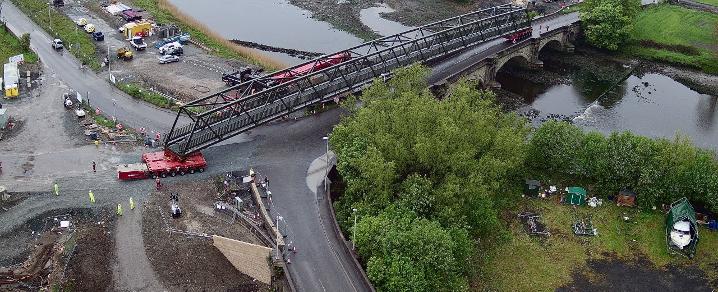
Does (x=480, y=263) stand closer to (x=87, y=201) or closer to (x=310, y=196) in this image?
(x=310, y=196)

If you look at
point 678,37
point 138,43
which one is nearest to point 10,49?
point 138,43

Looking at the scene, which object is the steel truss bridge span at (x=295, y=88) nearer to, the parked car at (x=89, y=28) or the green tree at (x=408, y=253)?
the green tree at (x=408, y=253)

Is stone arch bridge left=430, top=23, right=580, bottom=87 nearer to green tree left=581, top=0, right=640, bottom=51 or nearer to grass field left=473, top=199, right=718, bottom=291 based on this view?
green tree left=581, top=0, right=640, bottom=51

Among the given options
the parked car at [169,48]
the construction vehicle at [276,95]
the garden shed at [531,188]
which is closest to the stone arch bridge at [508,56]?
the construction vehicle at [276,95]

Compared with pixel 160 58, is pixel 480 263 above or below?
below

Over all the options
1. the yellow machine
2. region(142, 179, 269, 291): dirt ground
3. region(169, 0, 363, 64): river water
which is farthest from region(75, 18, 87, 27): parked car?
region(142, 179, 269, 291): dirt ground

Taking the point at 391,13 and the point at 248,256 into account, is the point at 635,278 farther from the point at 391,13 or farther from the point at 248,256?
Result: the point at 391,13

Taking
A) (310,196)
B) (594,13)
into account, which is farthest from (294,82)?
(594,13)
